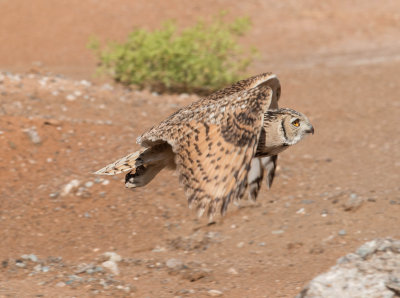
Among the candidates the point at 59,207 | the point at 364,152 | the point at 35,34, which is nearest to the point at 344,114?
the point at 364,152

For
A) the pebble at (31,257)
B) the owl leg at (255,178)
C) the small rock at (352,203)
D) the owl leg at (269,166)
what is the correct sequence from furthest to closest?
1. the small rock at (352,203)
2. the pebble at (31,257)
3. the owl leg at (269,166)
4. the owl leg at (255,178)

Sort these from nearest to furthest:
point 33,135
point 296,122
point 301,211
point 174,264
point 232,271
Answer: point 296,122
point 232,271
point 174,264
point 301,211
point 33,135

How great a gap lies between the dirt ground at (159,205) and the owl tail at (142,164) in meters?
0.89

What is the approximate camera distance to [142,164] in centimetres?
506

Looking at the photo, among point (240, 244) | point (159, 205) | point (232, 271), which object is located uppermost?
point (159, 205)

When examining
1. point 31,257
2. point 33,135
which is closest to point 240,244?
point 31,257

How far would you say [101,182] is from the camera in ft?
24.9

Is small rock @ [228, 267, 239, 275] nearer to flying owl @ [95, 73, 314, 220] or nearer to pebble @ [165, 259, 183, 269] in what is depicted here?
pebble @ [165, 259, 183, 269]

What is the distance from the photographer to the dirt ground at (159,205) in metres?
5.66

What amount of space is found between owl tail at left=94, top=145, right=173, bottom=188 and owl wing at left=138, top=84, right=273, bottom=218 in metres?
0.16

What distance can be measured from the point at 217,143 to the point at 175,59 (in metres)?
8.39

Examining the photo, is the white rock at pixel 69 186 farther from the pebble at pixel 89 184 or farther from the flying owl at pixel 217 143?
the flying owl at pixel 217 143

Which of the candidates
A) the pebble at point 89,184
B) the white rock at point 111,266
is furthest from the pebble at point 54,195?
the white rock at point 111,266

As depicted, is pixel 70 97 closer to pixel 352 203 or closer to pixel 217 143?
pixel 352 203
